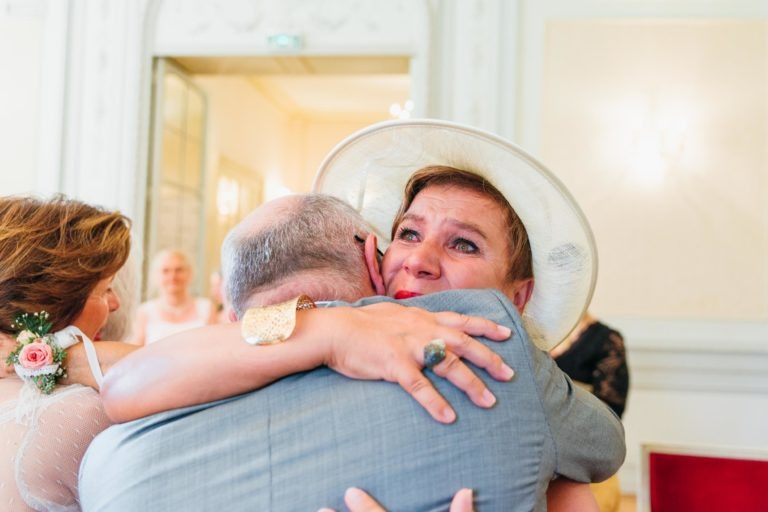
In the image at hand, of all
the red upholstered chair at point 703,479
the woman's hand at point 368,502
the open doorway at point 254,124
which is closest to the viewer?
the woman's hand at point 368,502

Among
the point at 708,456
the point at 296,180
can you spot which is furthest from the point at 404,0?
the point at 296,180

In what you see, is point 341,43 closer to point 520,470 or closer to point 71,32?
point 71,32

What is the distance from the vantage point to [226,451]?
0.91 meters

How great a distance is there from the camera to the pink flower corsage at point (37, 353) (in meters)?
1.37

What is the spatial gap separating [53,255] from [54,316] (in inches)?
4.8

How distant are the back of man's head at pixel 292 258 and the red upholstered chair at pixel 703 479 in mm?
1210

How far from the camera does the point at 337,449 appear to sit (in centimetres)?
89

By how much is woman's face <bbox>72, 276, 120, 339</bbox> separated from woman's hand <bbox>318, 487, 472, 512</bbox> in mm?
879

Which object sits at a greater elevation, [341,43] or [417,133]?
[341,43]

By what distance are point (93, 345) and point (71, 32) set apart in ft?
16.5

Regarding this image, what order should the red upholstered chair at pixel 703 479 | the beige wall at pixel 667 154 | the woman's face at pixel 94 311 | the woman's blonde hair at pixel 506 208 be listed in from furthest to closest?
the beige wall at pixel 667 154, the red upholstered chair at pixel 703 479, the woman's face at pixel 94 311, the woman's blonde hair at pixel 506 208

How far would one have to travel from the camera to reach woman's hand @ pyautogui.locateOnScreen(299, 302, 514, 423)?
3.00 feet

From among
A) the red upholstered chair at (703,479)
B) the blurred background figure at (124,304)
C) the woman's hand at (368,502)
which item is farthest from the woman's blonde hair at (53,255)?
the red upholstered chair at (703,479)

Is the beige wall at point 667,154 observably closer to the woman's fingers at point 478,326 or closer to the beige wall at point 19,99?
the beige wall at point 19,99
